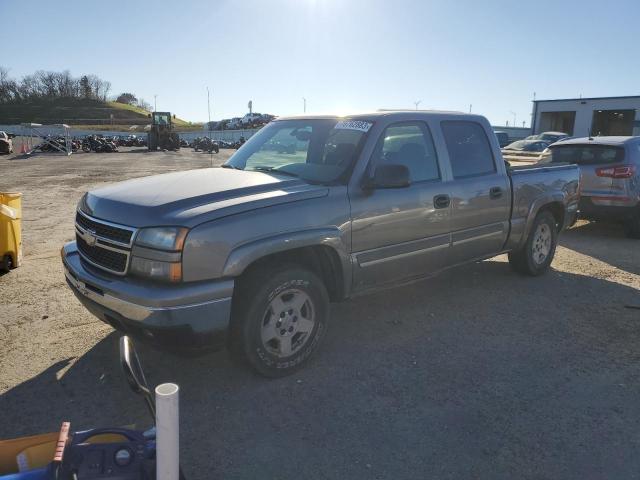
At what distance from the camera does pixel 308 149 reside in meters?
4.46

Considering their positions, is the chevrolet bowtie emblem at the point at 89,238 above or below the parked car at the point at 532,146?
above

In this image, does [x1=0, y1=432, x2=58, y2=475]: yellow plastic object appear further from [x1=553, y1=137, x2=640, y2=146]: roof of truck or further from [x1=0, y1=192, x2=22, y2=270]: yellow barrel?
[x1=553, y1=137, x2=640, y2=146]: roof of truck

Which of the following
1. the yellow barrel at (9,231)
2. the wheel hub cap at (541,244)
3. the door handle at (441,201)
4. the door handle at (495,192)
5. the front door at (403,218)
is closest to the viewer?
the front door at (403,218)

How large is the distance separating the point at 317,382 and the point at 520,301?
112 inches

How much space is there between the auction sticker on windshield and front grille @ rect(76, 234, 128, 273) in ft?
6.80

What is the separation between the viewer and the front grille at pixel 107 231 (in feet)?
11.0

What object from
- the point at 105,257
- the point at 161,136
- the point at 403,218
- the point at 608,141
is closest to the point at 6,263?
the point at 105,257

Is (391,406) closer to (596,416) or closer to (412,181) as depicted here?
(596,416)

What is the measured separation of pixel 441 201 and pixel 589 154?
588 centimetres

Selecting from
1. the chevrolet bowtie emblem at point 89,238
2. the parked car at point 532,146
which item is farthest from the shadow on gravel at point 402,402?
the parked car at point 532,146

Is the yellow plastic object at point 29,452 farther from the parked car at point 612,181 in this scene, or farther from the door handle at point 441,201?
the parked car at point 612,181

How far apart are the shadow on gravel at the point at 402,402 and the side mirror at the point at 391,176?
4.51 ft

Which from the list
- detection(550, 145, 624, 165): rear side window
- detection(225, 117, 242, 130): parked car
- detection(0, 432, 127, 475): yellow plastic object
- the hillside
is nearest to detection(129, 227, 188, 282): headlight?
detection(0, 432, 127, 475): yellow plastic object

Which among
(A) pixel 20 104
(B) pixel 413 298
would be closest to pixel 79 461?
(B) pixel 413 298
